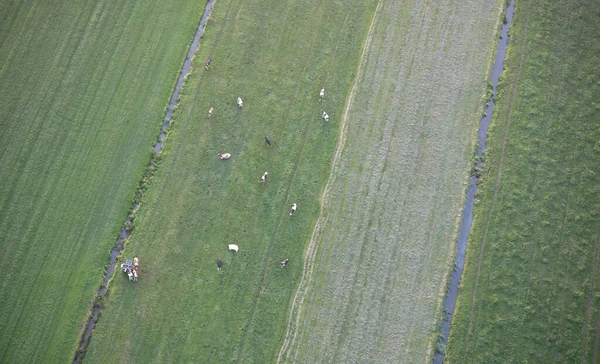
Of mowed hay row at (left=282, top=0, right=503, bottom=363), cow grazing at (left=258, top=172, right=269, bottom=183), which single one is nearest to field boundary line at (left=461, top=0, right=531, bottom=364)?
mowed hay row at (left=282, top=0, right=503, bottom=363)

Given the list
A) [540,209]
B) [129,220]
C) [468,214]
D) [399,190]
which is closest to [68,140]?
[129,220]

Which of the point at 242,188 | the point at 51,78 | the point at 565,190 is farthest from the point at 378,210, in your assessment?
the point at 51,78

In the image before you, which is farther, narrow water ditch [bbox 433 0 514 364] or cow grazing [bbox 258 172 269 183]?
cow grazing [bbox 258 172 269 183]

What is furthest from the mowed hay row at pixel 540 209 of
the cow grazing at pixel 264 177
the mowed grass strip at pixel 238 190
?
the cow grazing at pixel 264 177

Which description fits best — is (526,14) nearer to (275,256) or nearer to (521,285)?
(521,285)

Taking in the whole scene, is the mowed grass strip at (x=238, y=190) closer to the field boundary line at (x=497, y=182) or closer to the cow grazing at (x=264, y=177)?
the cow grazing at (x=264, y=177)

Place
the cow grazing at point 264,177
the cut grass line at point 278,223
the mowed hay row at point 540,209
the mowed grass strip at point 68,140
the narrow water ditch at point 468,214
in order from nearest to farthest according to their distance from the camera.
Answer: the mowed hay row at point 540,209 → the cut grass line at point 278,223 → the narrow water ditch at point 468,214 → the mowed grass strip at point 68,140 → the cow grazing at point 264,177

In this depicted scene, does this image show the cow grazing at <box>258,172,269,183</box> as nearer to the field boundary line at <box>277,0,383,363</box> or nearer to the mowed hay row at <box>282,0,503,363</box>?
the field boundary line at <box>277,0,383,363</box>
